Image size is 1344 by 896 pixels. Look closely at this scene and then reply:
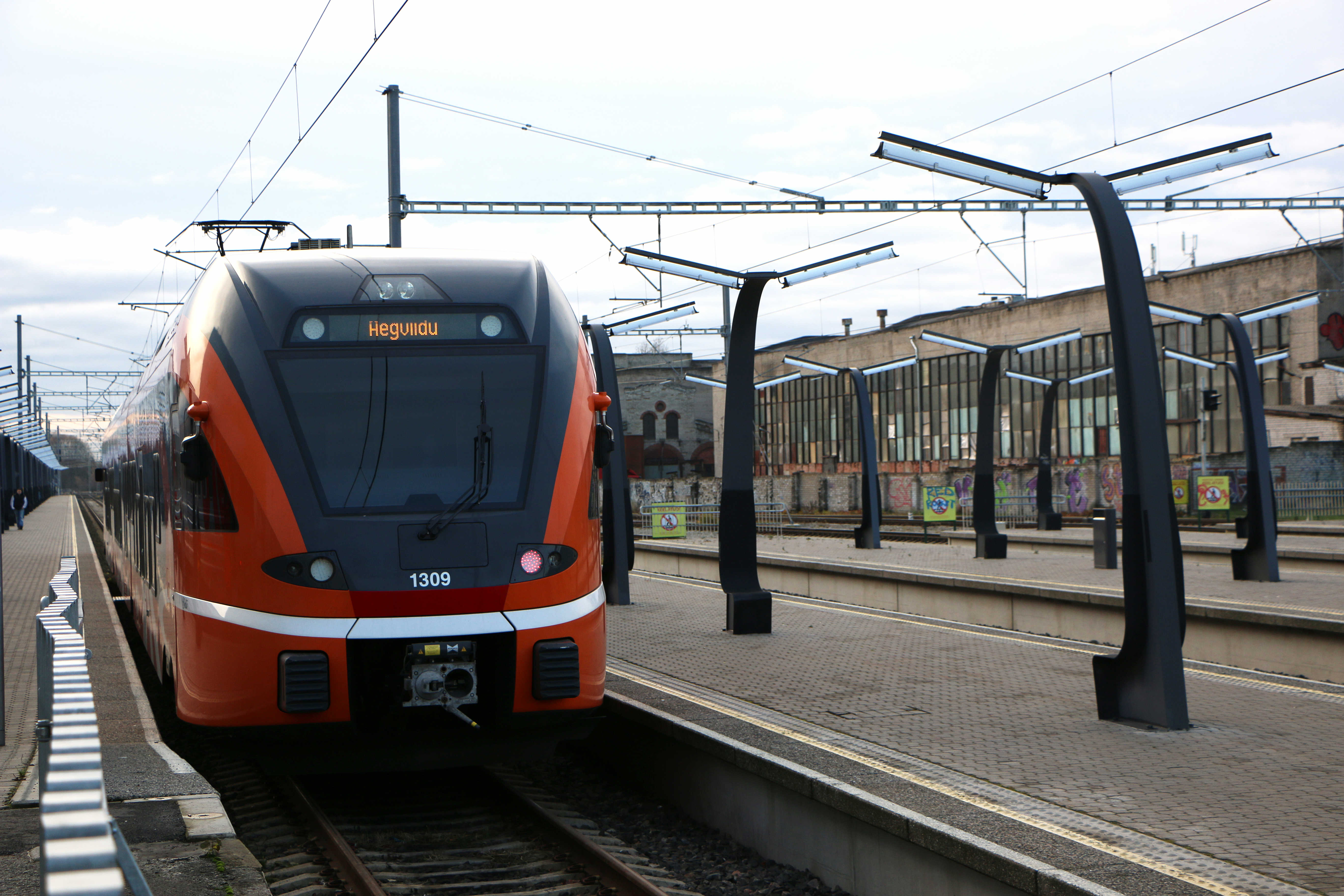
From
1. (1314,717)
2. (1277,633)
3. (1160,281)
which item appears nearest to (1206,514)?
(1160,281)

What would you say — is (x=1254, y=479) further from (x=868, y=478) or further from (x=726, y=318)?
(x=726, y=318)

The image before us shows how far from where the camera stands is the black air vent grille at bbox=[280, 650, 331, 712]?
22.5 feet

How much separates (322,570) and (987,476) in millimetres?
18632

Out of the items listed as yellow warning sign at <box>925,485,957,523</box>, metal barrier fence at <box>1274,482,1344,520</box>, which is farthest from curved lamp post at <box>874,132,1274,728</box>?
metal barrier fence at <box>1274,482,1344,520</box>

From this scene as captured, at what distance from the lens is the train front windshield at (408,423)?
7262mm

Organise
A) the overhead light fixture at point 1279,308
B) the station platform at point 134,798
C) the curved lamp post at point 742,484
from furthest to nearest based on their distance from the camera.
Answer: the overhead light fixture at point 1279,308 < the curved lamp post at point 742,484 < the station platform at point 134,798

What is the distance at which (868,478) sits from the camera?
26.2 meters

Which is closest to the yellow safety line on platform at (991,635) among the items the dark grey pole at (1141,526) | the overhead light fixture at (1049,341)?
the dark grey pole at (1141,526)

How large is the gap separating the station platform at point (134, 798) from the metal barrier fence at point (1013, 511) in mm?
24585

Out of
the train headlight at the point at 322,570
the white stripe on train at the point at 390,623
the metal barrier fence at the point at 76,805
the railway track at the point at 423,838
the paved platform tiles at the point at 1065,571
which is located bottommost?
the railway track at the point at 423,838

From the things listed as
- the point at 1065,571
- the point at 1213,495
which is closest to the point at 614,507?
the point at 1065,571

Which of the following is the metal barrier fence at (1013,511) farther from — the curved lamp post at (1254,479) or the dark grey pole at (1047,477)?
the curved lamp post at (1254,479)

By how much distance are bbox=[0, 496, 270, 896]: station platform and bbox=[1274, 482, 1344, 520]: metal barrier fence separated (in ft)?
106

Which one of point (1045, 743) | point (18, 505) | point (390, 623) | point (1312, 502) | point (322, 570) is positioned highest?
point (18, 505)
